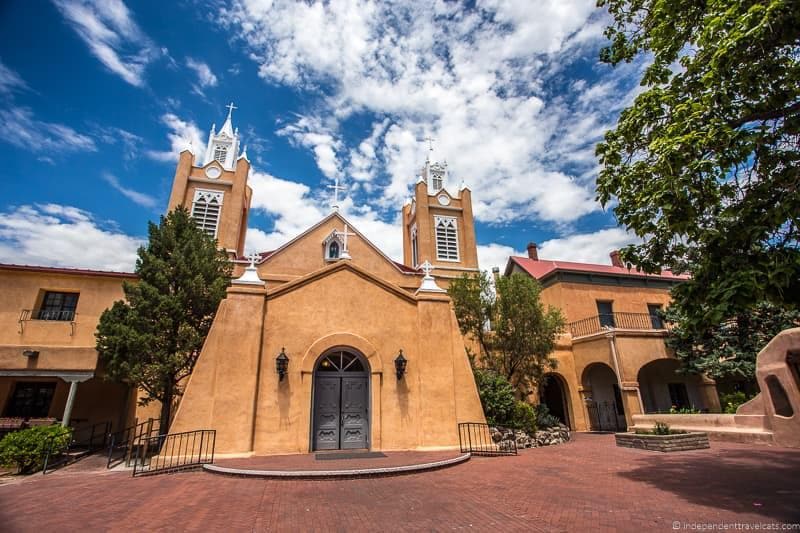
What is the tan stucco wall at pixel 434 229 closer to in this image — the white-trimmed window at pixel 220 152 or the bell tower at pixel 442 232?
the bell tower at pixel 442 232

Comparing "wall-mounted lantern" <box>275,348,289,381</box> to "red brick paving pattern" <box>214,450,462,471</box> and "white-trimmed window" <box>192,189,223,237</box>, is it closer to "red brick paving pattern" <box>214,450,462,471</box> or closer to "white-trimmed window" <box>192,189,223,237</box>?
"red brick paving pattern" <box>214,450,462,471</box>

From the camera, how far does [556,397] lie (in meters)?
22.0

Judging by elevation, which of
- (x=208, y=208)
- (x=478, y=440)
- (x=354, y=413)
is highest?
(x=208, y=208)

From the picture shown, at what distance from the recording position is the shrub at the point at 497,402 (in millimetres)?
14570

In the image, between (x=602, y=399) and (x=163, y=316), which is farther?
(x=602, y=399)

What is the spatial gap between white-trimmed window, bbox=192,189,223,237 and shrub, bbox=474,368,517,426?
2064 cm

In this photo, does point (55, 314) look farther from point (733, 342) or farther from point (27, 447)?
point (733, 342)

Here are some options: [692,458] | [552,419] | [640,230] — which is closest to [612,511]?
[640,230]

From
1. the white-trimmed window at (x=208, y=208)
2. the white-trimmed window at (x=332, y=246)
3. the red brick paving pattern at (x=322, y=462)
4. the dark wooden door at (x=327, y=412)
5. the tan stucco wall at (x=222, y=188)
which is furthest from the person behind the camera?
the white-trimmed window at (x=208, y=208)

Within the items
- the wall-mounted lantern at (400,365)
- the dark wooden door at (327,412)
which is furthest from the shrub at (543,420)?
the dark wooden door at (327,412)

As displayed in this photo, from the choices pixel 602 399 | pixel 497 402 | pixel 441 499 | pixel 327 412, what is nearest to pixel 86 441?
pixel 327 412

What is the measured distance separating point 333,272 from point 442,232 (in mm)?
17886

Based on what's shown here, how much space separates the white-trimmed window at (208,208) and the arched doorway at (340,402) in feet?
59.3

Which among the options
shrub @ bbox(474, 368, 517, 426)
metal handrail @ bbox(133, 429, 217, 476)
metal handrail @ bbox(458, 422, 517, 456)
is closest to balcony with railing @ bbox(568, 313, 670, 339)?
shrub @ bbox(474, 368, 517, 426)
